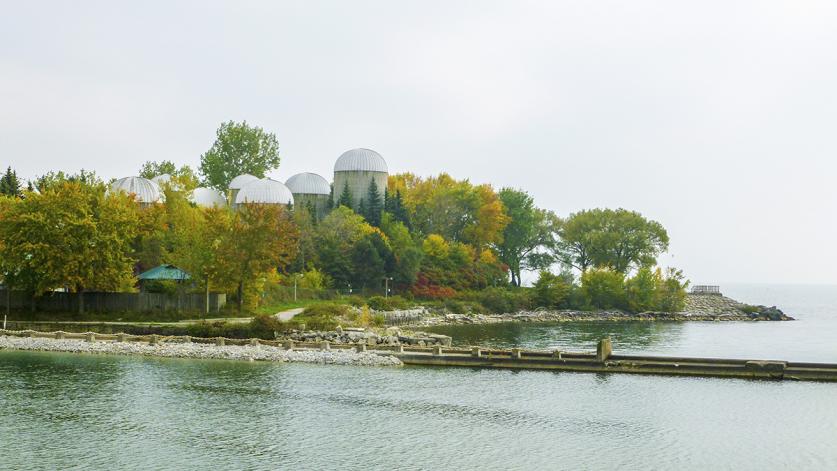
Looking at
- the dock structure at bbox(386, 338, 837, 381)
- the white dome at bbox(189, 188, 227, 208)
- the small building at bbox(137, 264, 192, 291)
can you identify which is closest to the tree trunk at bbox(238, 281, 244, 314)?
the small building at bbox(137, 264, 192, 291)

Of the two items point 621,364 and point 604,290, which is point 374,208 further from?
point 621,364

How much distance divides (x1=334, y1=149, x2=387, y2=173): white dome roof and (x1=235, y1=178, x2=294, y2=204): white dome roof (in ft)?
36.1

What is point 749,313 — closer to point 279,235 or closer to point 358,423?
point 279,235

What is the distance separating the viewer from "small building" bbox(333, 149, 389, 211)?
105125mm

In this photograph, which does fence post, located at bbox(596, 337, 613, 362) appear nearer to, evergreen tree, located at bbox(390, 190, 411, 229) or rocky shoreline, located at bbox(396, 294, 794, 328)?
rocky shoreline, located at bbox(396, 294, 794, 328)

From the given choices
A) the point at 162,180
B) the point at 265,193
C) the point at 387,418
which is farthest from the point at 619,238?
the point at 387,418

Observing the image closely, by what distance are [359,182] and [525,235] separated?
Result: 2082cm

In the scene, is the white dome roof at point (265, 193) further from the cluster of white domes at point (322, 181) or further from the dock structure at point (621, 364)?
the dock structure at point (621, 364)

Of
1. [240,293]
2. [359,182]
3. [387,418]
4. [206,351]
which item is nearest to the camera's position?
[387,418]

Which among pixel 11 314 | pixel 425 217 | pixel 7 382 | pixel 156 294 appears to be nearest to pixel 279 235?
pixel 156 294

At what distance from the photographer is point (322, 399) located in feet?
113

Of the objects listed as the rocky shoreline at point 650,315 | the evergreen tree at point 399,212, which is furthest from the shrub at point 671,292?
the evergreen tree at point 399,212

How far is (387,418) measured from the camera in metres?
31.3

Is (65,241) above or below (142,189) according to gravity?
below
